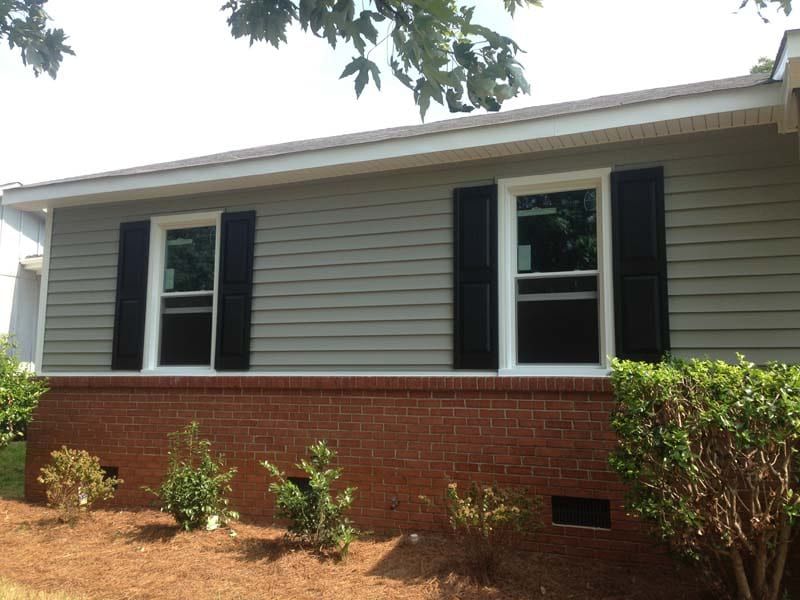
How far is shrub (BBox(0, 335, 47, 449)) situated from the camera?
22.6 feet

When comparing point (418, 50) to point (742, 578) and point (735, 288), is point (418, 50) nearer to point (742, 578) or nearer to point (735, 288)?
point (735, 288)

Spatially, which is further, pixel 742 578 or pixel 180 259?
pixel 180 259

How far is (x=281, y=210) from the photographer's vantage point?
22.5ft

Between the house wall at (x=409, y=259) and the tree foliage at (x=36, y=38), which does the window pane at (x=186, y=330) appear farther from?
the tree foliage at (x=36, y=38)

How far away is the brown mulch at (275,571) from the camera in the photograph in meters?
4.59

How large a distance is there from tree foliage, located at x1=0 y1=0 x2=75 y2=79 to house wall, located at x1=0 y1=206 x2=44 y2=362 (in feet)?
30.2

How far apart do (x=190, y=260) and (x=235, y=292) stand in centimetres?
92

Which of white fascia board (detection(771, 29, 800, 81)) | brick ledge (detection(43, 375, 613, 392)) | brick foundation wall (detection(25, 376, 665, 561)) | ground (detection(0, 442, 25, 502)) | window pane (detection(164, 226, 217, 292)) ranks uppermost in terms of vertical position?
white fascia board (detection(771, 29, 800, 81))

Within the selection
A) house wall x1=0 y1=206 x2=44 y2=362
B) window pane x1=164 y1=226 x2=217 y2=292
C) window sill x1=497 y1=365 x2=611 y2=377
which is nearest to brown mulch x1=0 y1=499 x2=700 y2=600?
window sill x1=497 y1=365 x2=611 y2=377

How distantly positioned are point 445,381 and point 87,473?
3.66 metres

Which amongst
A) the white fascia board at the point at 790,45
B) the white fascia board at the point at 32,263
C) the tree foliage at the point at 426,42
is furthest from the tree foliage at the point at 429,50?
the white fascia board at the point at 32,263

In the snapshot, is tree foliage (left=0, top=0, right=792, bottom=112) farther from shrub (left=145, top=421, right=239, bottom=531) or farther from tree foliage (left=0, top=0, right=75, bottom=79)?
shrub (left=145, top=421, right=239, bottom=531)

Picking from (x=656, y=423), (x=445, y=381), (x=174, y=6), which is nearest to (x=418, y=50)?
(x=174, y=6)

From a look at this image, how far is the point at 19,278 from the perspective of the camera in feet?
43.8
